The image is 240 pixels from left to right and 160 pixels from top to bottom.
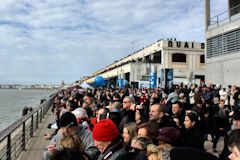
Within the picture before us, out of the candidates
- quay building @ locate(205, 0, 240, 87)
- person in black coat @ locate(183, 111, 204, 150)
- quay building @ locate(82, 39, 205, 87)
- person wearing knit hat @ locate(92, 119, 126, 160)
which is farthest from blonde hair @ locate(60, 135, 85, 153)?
quay building @ locate(82, 39, 205, 87)

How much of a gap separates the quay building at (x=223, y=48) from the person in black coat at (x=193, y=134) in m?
19.0

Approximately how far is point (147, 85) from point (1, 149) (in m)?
22.7

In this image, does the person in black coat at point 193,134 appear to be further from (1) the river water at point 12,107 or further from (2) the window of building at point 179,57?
(2) the window of building at point 179,57

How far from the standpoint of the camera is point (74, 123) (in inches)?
196

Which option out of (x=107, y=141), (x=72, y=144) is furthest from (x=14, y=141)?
(x=72, y=144)

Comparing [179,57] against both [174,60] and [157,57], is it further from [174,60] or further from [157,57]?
[157,57]

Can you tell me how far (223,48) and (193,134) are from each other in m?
21.9

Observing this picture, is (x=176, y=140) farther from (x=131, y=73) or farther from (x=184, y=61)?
(x=184, y=61)

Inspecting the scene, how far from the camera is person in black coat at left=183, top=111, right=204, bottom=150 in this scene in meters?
5.78

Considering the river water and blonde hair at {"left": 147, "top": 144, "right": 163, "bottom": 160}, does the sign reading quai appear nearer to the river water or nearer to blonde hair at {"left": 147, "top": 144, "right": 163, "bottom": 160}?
the river water

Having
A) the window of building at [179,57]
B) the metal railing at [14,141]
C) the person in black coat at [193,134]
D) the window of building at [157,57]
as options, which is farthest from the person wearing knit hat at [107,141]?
the window of building at [157,57]

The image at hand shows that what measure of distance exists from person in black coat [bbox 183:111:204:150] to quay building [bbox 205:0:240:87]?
18978 mm

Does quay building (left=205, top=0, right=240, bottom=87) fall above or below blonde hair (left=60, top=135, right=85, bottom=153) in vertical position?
above

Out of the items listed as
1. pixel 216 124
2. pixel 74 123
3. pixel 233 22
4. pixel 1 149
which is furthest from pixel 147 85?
pixel 74 123
